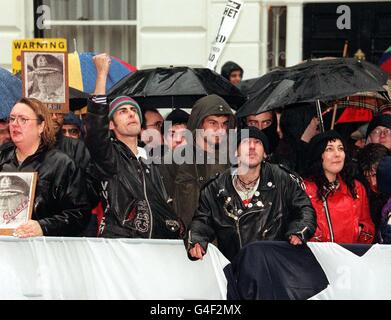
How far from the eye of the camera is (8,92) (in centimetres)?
888

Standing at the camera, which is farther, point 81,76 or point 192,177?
point 81,76

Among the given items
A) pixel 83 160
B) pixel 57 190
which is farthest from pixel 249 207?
pixel 83 160

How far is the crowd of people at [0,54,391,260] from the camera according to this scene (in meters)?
7.02

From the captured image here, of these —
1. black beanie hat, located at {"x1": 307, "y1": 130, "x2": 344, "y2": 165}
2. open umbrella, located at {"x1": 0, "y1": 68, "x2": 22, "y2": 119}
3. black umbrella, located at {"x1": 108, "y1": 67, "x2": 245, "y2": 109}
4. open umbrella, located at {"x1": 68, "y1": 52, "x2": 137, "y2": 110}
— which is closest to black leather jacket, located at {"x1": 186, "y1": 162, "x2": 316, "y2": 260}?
black beanie hat, located at {"x1": 307, "y1": 130, "x2": 344, "y2": 165}

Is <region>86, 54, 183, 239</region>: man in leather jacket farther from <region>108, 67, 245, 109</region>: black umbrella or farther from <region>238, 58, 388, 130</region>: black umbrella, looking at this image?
<region>108, 67, 245, 109</region>: black umbrella

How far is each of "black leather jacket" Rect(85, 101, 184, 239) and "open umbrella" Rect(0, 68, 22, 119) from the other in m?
1.64

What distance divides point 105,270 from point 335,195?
172 cm

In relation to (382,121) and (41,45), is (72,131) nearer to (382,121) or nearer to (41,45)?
(41,45)

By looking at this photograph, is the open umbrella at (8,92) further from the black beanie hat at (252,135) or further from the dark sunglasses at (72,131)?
the black beanie hat at (252,135)

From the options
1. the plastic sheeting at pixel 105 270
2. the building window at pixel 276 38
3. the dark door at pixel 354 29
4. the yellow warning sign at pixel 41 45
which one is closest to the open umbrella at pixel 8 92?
the yellow warning sign at pixel 41 45

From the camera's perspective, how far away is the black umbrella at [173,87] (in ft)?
29.4

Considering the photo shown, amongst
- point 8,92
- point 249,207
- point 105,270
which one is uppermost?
point 8,92

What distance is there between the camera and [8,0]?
1393cm
